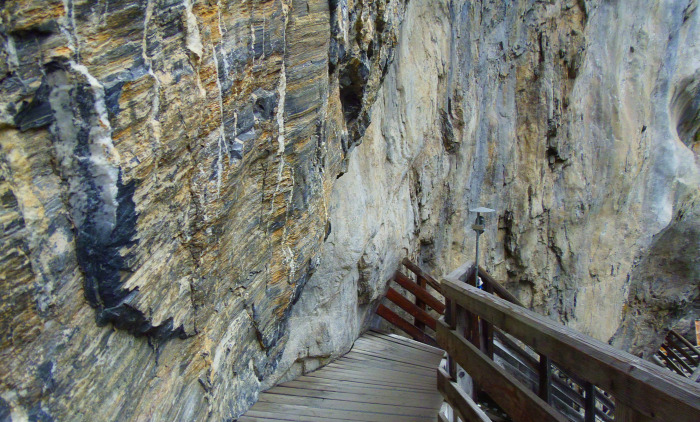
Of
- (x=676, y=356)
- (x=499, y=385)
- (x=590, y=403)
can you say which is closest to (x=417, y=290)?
(x=499, y=385)

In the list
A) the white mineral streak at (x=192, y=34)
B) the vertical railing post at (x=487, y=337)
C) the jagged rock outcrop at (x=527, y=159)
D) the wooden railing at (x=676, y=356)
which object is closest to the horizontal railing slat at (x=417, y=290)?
the jagged rock outcrop at (x=527, y=159)

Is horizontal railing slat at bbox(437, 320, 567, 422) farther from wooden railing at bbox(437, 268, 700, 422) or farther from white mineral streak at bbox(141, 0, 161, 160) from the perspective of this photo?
white mineral streak at bbox(141, 0, 161, 160)

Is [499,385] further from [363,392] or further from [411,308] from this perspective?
[411,308]

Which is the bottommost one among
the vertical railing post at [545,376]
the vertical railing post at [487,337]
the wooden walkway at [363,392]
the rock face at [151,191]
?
the wooden walkway at [363,392]

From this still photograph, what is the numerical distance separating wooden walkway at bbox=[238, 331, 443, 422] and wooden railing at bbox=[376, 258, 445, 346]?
686 mm

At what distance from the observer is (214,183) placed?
2248 mm

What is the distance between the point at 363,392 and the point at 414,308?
197cm

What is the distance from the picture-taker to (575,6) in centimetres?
862

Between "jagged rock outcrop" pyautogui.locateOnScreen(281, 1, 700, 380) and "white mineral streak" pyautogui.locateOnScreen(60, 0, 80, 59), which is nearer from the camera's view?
"white mineral streak" pyautogui.locateOnScreen(60, 0, 80, 59)

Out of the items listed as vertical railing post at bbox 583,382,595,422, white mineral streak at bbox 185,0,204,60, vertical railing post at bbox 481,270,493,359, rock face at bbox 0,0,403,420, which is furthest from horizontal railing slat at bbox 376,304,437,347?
white mineral streak at bbox 185,0,204,60

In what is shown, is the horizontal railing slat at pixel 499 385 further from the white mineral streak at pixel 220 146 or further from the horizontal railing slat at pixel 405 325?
the horizontal railing slat at pixel 405 325

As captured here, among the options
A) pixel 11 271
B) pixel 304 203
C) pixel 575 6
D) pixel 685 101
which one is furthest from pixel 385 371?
pixel 685 101

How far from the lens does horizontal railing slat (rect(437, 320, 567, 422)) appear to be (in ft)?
6.16

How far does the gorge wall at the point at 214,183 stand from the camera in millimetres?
1460
